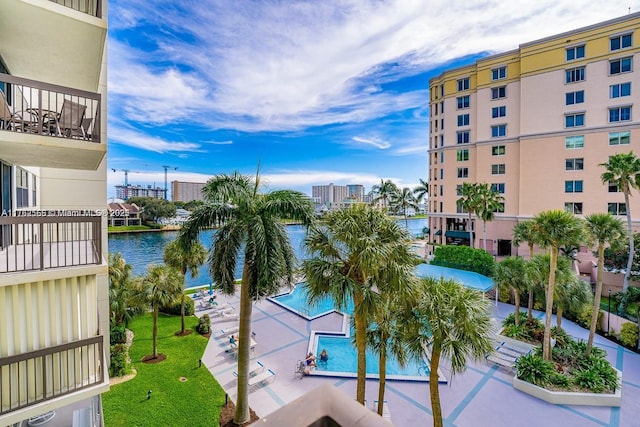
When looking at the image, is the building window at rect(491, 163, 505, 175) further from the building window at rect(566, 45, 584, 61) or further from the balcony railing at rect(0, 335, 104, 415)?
the balcony railing at rect(0, 335, 104, 415)

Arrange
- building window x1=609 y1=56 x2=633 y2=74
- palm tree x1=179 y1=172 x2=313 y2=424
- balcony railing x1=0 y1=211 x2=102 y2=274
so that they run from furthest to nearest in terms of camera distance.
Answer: building window x1=609 y1=56 x2=633 y2=74 → palm tree x1=179 y1=172 x2=313 y2=424 → balcony railing x1=0 y1=211 x2=102 y2=274

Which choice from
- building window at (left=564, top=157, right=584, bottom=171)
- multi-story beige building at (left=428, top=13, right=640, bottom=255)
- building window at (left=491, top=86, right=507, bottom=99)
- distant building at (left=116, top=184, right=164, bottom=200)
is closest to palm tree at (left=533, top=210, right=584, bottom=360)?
multi-story beige building at (left=428, top=13, right=640, bottom=255)

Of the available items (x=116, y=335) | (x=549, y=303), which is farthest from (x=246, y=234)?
(x=549, y=303)

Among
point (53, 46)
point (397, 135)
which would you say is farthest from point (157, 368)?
point (397, 135)

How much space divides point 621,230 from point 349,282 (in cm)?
1308

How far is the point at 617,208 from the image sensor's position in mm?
25062

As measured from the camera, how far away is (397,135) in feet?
165

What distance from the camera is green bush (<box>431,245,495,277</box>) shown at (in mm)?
22436

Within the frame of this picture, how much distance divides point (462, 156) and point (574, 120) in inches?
408

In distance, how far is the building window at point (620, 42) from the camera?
24.2 meters

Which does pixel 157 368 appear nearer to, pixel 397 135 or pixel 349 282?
pixel 349 282

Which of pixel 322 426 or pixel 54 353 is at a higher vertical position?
pixel 322 426

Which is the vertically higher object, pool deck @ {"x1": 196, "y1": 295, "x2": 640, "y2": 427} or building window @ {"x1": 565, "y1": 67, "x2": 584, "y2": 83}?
building window @ {"x1": 565, "y1": 67, "x2": 584, "y2": 83}

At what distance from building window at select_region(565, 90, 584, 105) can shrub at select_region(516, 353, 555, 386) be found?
26.6m
